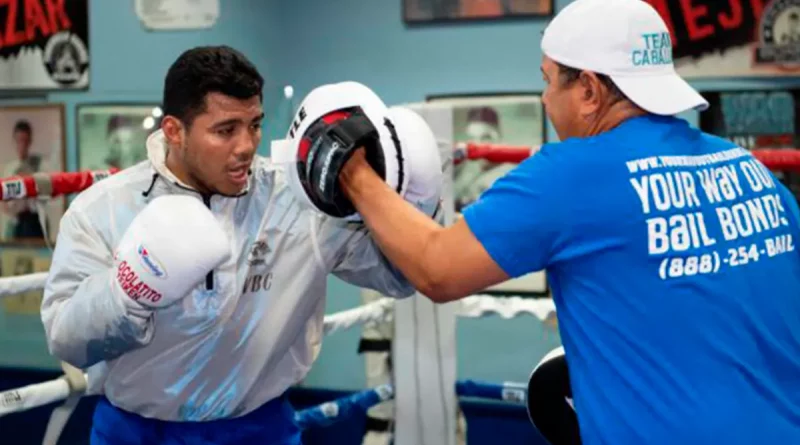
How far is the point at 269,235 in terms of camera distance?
5.35 ft

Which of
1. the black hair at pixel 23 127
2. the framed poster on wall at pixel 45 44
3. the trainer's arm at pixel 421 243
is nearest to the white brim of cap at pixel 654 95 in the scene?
the trainer's arm at pixel 421 243

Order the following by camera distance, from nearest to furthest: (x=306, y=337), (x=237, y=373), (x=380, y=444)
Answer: (x=237, y=373) < (x=306, y=337) < (x=380, y=444)

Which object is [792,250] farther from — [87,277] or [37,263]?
[37,263]

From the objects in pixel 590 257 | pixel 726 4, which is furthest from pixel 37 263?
pixel 590 257

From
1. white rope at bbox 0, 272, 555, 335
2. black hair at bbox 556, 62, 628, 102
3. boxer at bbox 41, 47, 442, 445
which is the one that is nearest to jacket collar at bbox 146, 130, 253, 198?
boxer at bbox 41, 47, 442, 445

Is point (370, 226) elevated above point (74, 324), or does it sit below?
above

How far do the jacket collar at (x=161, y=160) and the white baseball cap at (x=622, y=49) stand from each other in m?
0.62

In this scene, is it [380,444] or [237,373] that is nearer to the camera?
[237,373]

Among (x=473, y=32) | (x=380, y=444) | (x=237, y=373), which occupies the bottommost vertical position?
(x=380, y=444)

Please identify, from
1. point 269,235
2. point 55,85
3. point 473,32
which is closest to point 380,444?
point 269,235

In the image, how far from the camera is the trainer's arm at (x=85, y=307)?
4.50 feet

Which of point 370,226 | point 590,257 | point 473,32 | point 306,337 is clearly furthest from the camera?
point 473,32

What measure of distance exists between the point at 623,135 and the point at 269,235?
2.14 feet

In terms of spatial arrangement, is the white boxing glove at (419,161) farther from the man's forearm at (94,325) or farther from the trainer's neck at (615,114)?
the man's forearm at (94,325)
